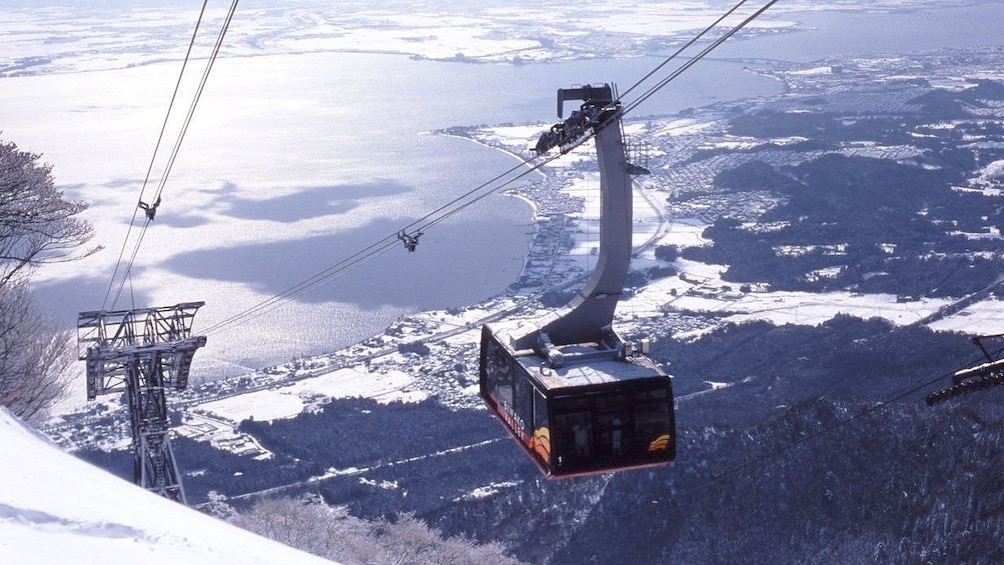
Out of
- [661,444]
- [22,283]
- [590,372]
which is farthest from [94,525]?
[22,283]

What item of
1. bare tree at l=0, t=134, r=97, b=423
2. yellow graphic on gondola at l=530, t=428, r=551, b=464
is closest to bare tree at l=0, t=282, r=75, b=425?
bare tree at l=0, t=134, r=97, b=423

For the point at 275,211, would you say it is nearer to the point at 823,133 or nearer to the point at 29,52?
the point at 823,133

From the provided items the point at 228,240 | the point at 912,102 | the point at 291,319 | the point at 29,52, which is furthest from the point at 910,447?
the point at 29,52

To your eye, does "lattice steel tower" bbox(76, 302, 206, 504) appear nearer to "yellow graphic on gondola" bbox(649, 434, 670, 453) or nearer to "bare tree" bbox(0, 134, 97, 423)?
"bare tree" bbox(0, 134, 97, 423)

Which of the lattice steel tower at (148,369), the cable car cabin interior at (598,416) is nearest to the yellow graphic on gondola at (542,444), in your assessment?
the cable car cabin interior at (598,416)

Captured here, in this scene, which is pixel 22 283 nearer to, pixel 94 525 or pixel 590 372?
pixel 590 372

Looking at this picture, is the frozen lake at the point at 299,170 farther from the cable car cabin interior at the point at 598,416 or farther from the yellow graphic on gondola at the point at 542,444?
the cable car cabin interior at the point at 598,416
